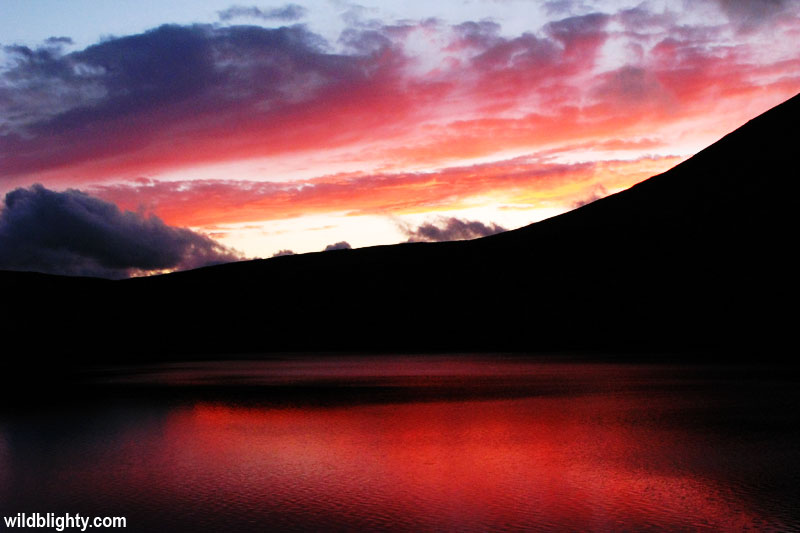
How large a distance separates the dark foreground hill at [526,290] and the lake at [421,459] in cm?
6406

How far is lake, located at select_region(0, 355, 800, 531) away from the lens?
15.3 m

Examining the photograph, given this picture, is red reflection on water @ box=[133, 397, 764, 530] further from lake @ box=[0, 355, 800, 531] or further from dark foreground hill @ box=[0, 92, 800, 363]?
dark foreground hill @ box=[0, 92, 800, 363]

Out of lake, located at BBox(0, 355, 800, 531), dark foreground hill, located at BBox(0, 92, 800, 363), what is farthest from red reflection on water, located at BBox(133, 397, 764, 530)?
dark foreground hill, located at BBox(0, 92, 800, 363)

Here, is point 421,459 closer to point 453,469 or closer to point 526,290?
point 453,469

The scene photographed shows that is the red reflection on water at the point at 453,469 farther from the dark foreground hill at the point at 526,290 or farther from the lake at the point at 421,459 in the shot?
the dark foreground hill at the point at 526,290

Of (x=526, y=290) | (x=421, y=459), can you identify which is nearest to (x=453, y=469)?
(x=421, y=459)

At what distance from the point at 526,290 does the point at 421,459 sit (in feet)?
374

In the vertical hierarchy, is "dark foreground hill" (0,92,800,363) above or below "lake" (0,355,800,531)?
above

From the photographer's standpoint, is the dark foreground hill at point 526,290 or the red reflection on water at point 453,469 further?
the dark foreground hill at point 526,290

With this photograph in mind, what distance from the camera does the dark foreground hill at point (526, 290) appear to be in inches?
4397

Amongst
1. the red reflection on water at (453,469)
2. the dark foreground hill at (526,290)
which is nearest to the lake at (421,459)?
the red reflection on water at (453,469)

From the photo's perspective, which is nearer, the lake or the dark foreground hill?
the lake

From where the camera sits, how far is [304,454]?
22406mm

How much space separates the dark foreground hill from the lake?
64057 millimetres
